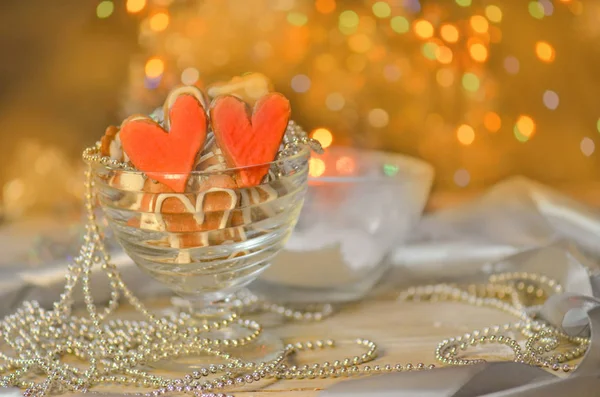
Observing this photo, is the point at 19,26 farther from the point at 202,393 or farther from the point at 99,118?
the point at 202,393

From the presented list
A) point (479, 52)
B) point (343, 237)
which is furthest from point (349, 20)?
point (343, 237)

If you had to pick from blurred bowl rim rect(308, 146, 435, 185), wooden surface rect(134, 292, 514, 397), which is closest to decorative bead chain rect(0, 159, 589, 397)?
wooden surface rect(134, 292, 514, 397)

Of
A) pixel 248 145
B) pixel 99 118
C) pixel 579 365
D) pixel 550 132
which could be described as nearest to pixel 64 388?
pixel 248 145

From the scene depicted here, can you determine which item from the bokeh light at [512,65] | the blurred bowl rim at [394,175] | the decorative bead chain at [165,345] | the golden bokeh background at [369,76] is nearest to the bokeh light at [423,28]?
the golden bokeh background at [369,76]

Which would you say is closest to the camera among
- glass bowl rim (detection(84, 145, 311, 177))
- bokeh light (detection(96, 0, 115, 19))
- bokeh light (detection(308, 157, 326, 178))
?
glass bowl rim (detection(84, 145, 311, 177))

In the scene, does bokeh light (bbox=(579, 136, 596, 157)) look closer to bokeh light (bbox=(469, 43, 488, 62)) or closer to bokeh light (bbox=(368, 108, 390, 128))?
bokeh light (bbox=(469, 43, 488, 62))

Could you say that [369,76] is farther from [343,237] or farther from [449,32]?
[343,237]
